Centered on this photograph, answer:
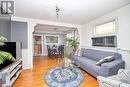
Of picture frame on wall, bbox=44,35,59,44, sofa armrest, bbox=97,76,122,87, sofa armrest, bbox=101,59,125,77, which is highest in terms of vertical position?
picture frame on wall, bbox=44,35,59,44

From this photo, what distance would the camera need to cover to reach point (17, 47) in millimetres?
3145

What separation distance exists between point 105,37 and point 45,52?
648 cm

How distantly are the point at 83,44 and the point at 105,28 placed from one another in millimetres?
1886

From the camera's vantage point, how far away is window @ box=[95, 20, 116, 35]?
3.60 metres

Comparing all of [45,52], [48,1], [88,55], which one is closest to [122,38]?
[88,55]

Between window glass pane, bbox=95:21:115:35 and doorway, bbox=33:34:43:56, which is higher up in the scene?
window glass pane, bbox=95:21:115:35

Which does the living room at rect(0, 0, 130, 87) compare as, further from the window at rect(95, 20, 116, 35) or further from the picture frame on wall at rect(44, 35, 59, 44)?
the picture frame on wall at rect(44, 35, 59, 44)

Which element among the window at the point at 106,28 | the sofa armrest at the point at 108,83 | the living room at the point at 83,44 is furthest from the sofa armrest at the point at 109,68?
the window at the point at 106,28

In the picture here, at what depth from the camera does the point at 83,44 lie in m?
5.69

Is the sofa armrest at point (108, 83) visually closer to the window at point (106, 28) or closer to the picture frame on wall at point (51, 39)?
the window at point (106, 28)

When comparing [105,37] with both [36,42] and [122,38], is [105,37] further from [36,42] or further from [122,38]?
[36,42]

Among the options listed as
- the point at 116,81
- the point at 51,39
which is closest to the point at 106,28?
the point at 116,81

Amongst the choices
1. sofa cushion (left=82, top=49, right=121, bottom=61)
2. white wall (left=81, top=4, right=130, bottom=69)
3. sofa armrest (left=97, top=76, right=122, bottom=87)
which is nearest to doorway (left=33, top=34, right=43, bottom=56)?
sofa cushion (left=82, top=49, right=121, bottom=61)

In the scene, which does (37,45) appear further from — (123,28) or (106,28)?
(123,28)
